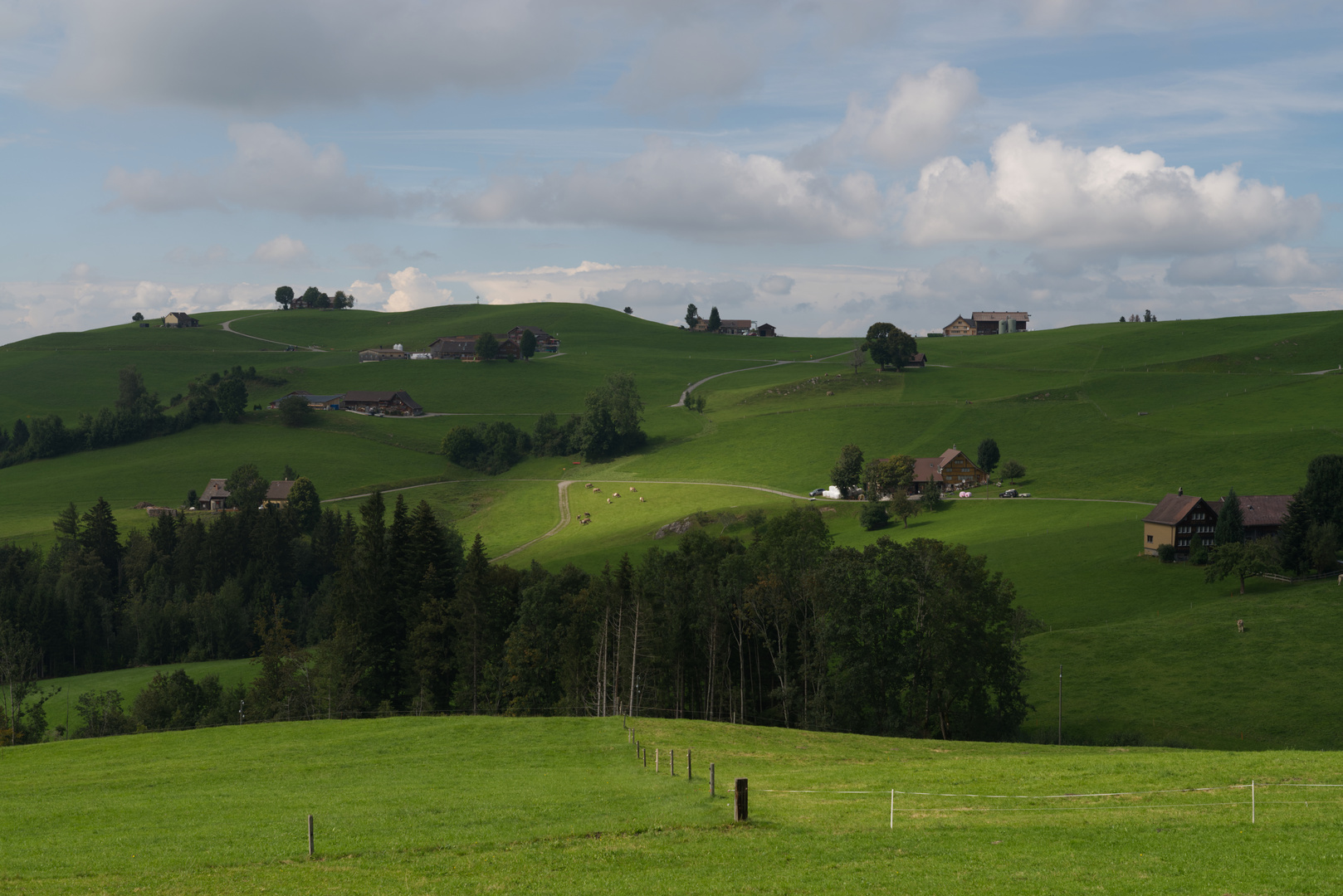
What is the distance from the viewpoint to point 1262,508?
98.8 metres

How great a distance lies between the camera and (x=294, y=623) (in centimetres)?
11794

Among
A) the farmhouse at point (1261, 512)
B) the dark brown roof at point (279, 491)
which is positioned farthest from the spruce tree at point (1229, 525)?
the dark brown roof at point (279, 491)

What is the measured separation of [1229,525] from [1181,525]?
13.8 feet

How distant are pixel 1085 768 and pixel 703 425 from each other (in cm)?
14853

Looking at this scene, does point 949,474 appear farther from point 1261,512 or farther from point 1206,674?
point 1206,674

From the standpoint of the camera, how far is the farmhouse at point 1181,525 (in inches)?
3639

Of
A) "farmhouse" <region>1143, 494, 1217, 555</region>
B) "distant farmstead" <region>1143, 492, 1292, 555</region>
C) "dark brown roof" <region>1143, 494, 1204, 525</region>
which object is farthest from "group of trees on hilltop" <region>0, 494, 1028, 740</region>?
"dark brown roof" <region>1143, 494, 1204, 525</region>

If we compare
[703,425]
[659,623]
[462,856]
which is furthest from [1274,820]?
[703,425]

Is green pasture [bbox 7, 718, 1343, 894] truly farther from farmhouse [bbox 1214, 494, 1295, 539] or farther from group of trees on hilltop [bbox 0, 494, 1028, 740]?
farmhouse [bbox 1214, 494, 1295, 539]

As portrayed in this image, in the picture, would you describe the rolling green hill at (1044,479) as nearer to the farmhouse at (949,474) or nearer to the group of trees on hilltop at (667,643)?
the farmhouse at (949,474)

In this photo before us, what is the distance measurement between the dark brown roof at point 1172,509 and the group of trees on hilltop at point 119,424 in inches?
6485

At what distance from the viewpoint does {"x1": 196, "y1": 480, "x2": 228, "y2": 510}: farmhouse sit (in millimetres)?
150375

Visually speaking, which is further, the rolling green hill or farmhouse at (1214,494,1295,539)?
farmhouse at (1214,494,1295,539)

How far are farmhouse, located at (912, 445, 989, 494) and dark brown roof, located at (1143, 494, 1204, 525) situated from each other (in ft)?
120
